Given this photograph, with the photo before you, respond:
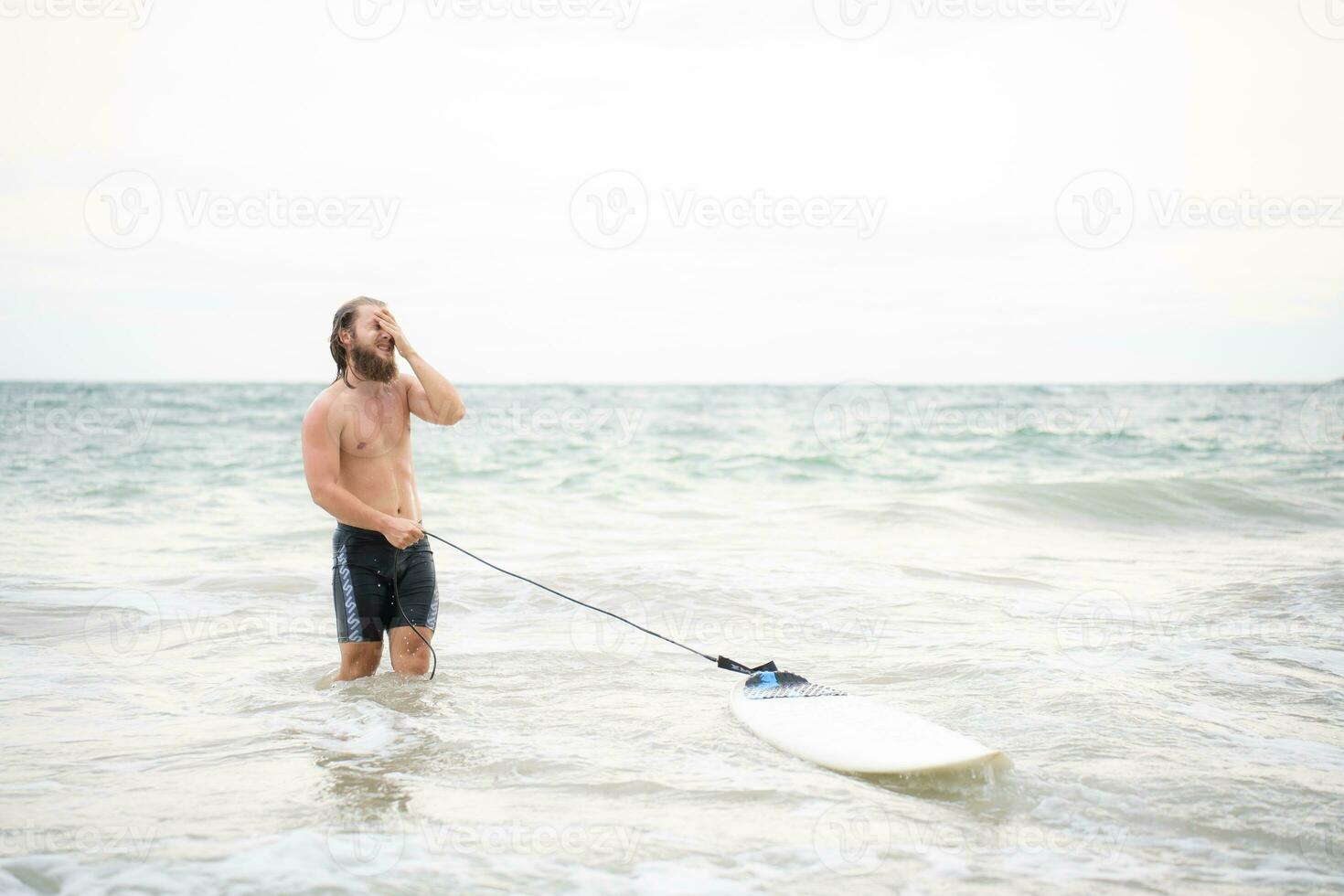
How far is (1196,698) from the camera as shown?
15.5 feet

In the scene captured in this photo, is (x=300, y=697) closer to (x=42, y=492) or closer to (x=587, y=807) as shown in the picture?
(x=587, y=807)

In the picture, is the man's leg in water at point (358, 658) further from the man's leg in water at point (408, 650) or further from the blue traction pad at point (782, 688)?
the blue traction pad at point (782, 688)

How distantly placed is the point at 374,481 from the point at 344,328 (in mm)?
708

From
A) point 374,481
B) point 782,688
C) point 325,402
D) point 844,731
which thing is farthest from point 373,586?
point 844,731

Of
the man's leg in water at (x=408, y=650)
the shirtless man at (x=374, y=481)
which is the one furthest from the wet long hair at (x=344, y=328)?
the man's leg in water at (x=408, y=650)

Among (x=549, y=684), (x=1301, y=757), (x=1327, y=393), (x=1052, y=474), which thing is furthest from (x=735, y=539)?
(x=1327, y=393)

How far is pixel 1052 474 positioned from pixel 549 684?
44.0ft

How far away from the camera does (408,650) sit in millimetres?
4836

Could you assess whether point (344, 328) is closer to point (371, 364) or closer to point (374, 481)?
point (371, 364)

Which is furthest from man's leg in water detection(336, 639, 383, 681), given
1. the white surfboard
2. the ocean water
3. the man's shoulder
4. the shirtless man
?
the white surfboard

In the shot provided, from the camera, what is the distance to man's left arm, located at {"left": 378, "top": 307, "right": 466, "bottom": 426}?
4496mm

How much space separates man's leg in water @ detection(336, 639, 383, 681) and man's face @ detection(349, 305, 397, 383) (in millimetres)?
1303

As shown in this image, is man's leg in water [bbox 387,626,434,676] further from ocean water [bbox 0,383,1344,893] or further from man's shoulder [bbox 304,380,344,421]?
man's shoulder [bbox 304,380,344,421]

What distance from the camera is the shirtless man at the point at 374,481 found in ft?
14.6
